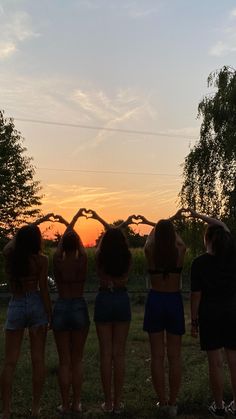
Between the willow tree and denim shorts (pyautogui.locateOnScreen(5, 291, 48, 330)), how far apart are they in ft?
26.4

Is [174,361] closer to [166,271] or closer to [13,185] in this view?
[166,271]

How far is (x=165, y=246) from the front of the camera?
4723 millimetres

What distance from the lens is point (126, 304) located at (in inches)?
188

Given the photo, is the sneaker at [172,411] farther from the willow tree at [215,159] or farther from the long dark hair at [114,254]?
the willow tree at [215,159]

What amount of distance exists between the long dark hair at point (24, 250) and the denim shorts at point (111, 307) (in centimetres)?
77

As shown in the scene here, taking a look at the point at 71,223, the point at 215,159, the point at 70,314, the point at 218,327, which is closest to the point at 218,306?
the point at 218,327

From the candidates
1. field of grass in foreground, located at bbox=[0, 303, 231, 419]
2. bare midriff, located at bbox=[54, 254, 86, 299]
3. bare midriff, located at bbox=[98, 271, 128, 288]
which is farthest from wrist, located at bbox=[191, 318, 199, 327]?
bare midriff, located at bbox=[54, 254, 86, 299]

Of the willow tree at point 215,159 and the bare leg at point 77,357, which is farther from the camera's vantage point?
the willow tree at point 215,159

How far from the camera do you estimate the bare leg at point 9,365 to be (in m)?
4.60

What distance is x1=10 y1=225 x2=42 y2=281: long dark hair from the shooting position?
4.60 metres

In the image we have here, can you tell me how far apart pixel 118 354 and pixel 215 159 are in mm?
8418

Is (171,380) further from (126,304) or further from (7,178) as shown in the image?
(7,178)

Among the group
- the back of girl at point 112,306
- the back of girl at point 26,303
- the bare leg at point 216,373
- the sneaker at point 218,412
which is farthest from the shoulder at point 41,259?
the sneaker at point 218,412

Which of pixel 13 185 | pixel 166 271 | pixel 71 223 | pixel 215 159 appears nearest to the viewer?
pixel 166 271
